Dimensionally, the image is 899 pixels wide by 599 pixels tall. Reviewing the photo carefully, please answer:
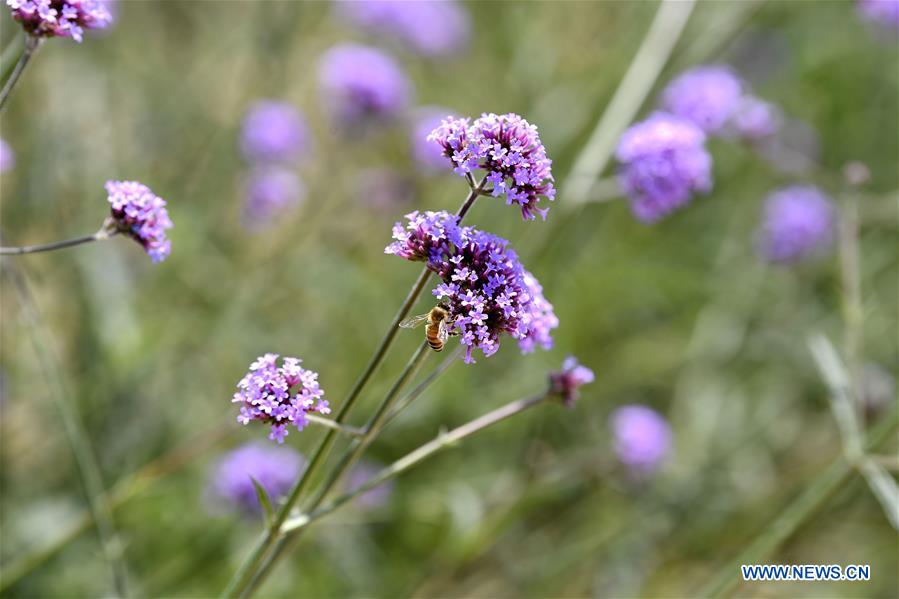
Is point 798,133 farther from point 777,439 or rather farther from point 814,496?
point 814,496

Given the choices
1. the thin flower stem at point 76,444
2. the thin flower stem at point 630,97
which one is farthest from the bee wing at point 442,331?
the thin flower stem at point 630,97

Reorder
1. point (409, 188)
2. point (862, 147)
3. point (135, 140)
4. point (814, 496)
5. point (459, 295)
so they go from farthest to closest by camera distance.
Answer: point (862, 147)
point (135, 140)
point (409, 188)
point (814, 496)
point (459, 295)

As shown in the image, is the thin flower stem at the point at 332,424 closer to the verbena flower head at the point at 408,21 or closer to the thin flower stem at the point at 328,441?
the thin flower stem at the point at 328,441

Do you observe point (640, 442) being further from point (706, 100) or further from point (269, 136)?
point (269, 136)

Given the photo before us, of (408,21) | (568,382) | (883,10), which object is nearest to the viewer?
(568,382)

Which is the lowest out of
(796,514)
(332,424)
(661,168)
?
(332,424)

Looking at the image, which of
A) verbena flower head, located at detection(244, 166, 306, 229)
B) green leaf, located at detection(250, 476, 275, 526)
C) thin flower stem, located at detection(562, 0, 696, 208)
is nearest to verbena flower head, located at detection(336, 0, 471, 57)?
verbena flower head, located at detection(244, 166, 306, 229)

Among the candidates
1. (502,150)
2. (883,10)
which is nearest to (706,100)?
(883,10)

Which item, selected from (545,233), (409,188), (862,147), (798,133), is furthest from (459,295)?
(862,147)
